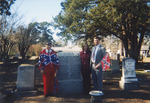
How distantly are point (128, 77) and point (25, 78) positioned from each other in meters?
4.33

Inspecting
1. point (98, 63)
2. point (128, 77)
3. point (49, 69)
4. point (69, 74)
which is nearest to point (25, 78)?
point (49, 69)

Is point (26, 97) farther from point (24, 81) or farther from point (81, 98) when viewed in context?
point (81, 98)

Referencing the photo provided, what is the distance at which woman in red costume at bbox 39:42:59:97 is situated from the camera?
532 cm

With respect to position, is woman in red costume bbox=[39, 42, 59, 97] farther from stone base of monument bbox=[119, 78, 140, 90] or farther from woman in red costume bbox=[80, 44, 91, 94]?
stone base of monument bbox=[119, 78, 140, 90]

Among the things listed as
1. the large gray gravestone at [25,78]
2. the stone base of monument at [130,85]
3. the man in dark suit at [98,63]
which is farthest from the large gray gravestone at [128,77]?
the large gray gravestone at [25,78]

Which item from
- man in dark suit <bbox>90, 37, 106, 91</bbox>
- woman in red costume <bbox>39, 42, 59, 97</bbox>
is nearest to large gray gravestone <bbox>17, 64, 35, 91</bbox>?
woman in red costume <bbox>39, 42, 59, 97</bbox>

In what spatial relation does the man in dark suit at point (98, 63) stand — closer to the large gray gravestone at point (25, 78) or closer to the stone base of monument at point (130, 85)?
the stone base of monument at point (130, 85)

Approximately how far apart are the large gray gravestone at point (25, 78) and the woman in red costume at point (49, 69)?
787mm

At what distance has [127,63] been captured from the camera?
6.62 metres

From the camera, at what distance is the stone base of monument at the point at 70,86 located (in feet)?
18.6

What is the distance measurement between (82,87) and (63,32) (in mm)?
12537

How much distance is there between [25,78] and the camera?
5832 mm

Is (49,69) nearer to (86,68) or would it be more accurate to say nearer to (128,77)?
(86,68)

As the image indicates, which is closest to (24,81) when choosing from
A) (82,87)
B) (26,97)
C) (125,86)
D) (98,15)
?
(26,97)
